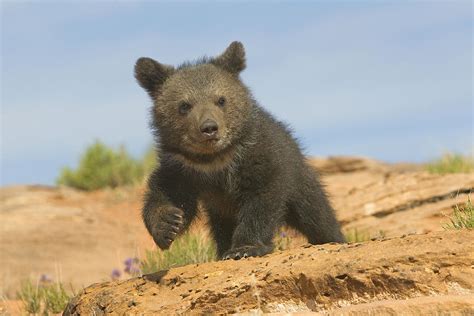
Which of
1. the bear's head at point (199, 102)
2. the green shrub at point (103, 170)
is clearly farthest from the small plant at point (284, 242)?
the green shrub at point (103, 170)

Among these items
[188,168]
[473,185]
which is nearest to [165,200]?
[188,168]

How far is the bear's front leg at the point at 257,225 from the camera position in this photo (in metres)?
6.35

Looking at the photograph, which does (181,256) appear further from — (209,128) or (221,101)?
(209,128)

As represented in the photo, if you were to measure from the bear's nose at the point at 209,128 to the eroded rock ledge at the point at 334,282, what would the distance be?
1.24 meters

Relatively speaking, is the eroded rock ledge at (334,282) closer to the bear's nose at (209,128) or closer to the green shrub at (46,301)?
the bear's nose at (209,128)

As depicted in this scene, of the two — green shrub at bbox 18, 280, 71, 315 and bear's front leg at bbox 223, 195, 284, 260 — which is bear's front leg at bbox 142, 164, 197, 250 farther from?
green shrub at bbox 18, 280, 71, 315

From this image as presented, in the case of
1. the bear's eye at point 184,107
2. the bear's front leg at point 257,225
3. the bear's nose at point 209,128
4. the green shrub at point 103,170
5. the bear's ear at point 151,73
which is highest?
the green shrub at point 103,170

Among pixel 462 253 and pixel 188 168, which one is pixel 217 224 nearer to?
pixel 188 168

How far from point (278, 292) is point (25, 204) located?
537 inches

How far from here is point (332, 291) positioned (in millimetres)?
5156

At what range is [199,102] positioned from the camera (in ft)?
23.1

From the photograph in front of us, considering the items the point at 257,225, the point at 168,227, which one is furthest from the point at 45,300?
the point at 257,225

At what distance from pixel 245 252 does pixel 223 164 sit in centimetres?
95

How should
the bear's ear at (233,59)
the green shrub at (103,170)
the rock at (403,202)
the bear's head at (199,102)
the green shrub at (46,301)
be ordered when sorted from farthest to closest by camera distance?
the green shrub at (103,170) → the rock at (403,202) → the green shrub at (46,301) → the bear's ear at (233,59) → the bear's head at (199,102)
